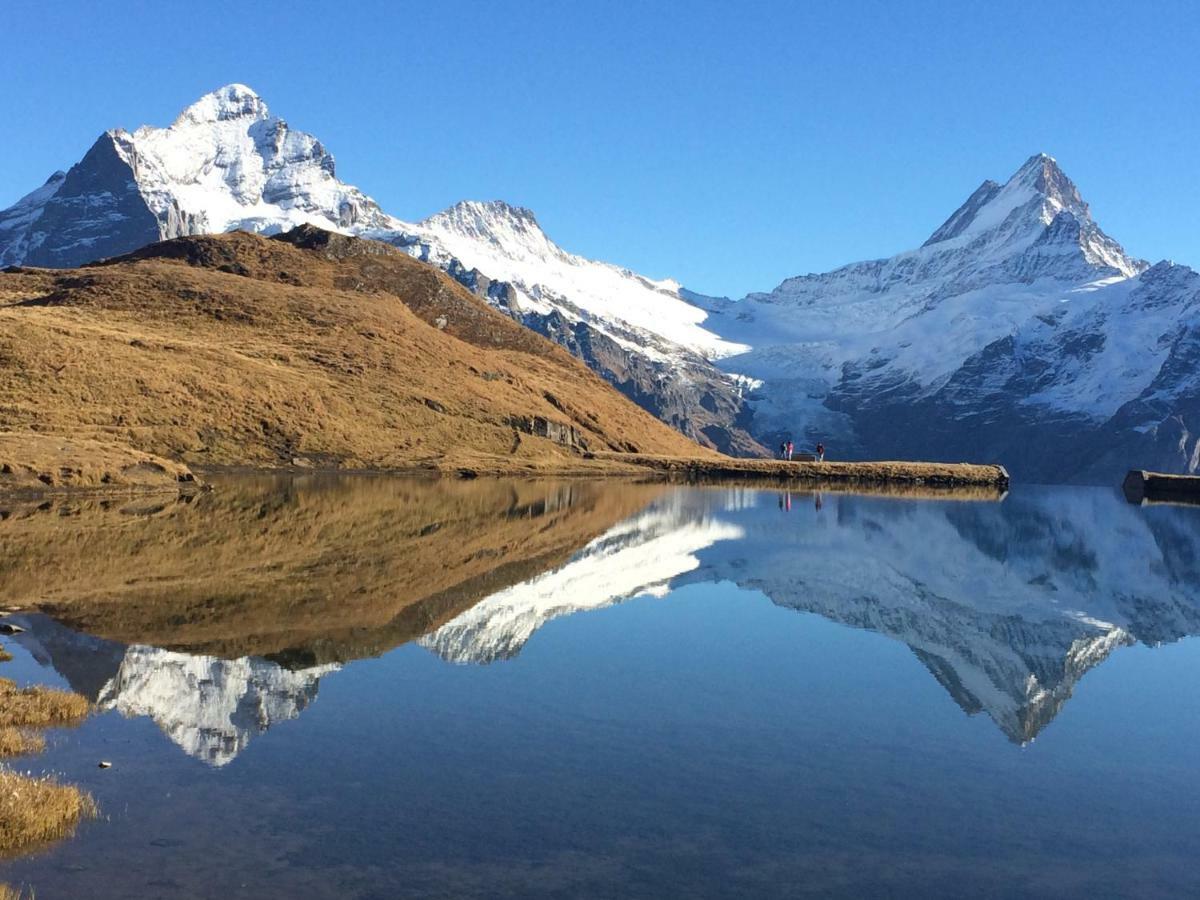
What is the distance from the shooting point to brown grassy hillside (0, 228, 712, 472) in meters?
108

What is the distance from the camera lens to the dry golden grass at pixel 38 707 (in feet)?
65.8

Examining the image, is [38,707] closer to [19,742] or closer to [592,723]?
[19,742]

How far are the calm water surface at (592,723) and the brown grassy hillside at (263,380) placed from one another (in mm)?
63204

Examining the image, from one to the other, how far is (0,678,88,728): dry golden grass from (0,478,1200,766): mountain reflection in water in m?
0.73

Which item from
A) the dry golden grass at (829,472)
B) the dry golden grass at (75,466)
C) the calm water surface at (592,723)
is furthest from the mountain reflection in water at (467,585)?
the dry golden grass at (829,472)

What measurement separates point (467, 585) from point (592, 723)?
16.4 metres

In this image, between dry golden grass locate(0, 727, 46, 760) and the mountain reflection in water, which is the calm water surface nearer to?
the mountain reflection in water

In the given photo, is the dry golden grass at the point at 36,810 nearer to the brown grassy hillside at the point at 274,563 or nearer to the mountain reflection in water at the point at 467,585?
the mountain reflection in water at the point at 467,585

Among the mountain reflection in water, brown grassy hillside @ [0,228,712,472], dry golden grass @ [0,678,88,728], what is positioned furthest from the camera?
brown grassy hillside @ [0,228,712,472]

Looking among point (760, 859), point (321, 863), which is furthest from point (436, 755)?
point (760, 859)

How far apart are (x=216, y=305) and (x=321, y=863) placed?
163m

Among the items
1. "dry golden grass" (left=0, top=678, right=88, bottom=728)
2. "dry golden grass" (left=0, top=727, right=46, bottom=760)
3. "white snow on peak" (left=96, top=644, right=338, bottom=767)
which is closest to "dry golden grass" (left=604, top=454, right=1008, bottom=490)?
"white snow on peak" (left=96, top=644, right=338, bottom=767)

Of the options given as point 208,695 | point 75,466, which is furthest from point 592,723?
point 75,466

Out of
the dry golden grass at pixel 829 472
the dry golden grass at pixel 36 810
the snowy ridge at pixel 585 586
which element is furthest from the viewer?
the dry golden grass at pixel 829 472
